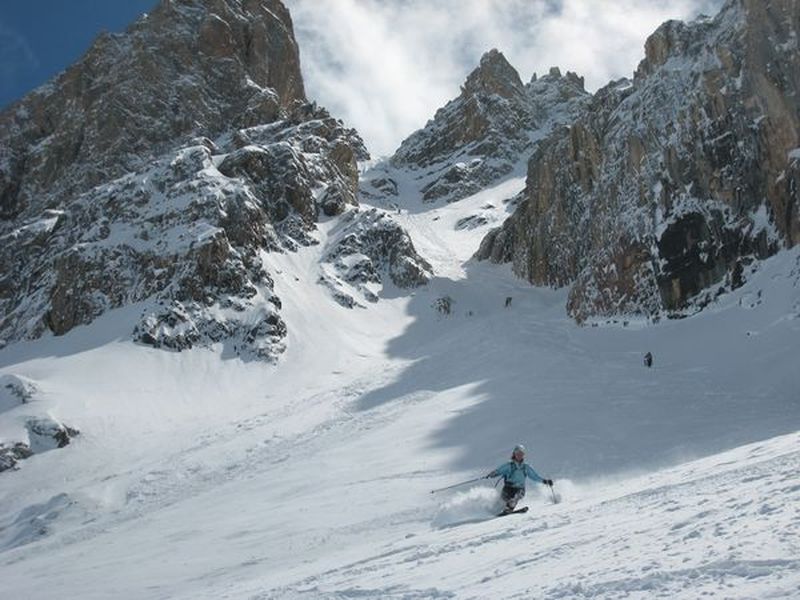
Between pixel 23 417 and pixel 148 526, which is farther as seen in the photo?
pixel 23 417

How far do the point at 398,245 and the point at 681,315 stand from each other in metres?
29.6

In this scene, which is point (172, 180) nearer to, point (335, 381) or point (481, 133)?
point (335, 381)

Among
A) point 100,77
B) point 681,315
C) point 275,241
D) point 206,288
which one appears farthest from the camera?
point 100,77

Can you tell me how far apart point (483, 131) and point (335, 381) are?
113 metres

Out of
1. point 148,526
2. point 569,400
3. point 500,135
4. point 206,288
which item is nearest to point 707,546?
point 148,526

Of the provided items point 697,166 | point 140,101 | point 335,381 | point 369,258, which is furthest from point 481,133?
point 335,381

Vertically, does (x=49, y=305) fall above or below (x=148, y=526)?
above

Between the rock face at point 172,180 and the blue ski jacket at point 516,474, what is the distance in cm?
3009

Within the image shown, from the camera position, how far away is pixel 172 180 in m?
57.4

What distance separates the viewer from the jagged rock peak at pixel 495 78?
154625mm

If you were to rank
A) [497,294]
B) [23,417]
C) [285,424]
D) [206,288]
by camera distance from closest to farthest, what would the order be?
[285,424] → [23,417] → [206,288] → [497,294]

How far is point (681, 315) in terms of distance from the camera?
4075 cm

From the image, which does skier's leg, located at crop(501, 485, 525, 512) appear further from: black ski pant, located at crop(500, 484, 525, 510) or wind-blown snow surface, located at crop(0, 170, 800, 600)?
wind-blown snow surface, located at crop(0, 170, 800, 600)

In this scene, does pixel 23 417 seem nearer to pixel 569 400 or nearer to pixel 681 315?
pixel 569 400
